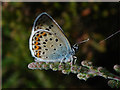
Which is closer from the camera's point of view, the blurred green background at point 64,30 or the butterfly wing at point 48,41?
the butterfly wing at point 48,41

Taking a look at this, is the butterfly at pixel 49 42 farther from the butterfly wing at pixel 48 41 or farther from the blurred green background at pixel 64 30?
the blurred green background at pixel 64 30

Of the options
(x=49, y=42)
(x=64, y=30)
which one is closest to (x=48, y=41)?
(x=49, y=42)

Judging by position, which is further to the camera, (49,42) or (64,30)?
(64,30)

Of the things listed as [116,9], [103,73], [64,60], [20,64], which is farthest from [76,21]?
[103,73]

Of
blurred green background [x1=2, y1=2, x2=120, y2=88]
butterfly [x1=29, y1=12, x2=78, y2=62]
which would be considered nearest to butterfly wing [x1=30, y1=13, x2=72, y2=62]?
butterfly [x1=29, y1=12, x2=78, y2=62]

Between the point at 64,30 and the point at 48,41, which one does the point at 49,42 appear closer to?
the point at 48,41

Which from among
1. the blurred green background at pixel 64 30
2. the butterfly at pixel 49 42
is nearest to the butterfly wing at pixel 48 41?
the butterfly at pixel 49 42

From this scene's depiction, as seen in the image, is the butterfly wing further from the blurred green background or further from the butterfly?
the blurred green background
